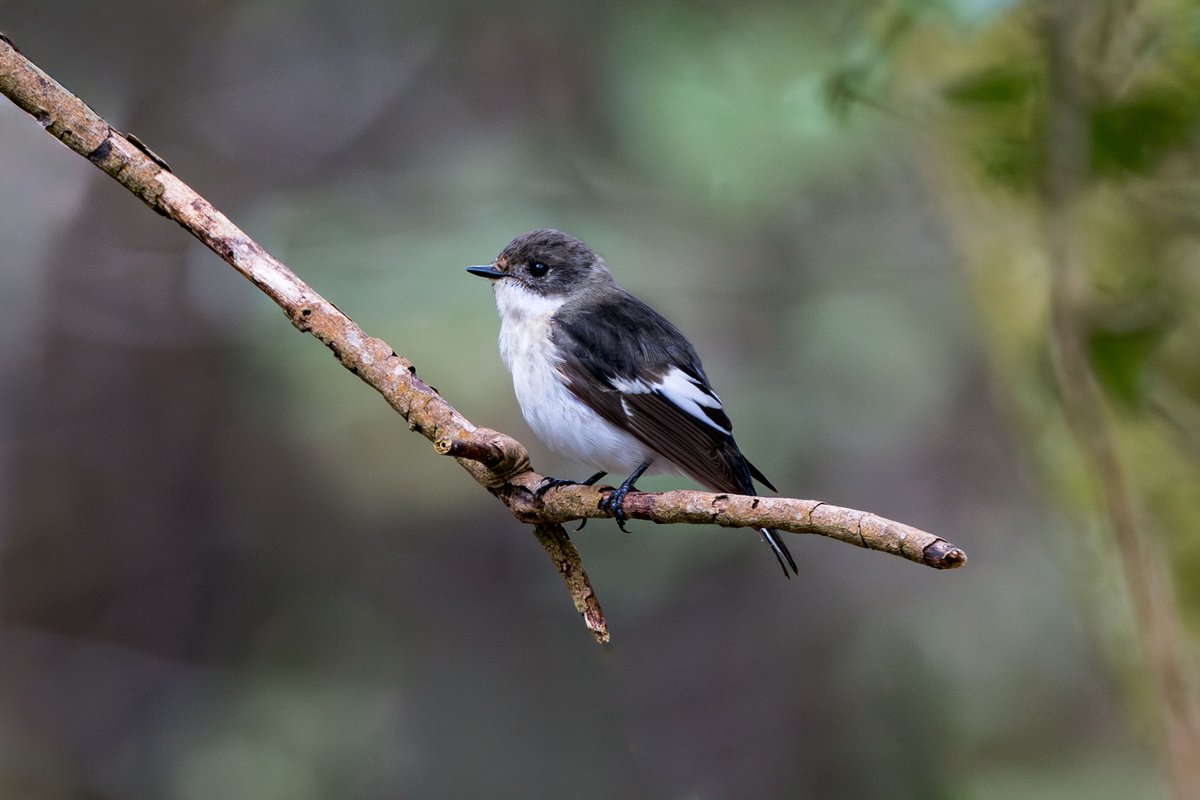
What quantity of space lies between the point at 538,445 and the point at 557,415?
171 centimetres

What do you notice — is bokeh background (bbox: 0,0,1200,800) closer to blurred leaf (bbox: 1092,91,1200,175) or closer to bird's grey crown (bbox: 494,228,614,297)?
blurred leaf (bbox: 1092,91,1200,175)

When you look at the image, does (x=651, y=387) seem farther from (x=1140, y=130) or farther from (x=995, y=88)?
(x=1140, y=130)

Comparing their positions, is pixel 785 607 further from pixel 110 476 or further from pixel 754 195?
pixel 110 476

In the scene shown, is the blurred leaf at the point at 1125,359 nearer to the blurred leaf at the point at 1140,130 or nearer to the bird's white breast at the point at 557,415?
the blurred leaf at the point at 1140,130

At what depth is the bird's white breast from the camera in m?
3.21

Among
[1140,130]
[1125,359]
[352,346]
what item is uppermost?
[1140,130]

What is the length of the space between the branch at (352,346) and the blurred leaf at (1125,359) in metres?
A: 1.15

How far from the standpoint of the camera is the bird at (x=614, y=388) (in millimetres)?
3156

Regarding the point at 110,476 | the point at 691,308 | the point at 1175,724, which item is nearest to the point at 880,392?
the point at 691,308

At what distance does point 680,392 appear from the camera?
10.9 feet

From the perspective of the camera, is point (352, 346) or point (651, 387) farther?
point (651, 387)

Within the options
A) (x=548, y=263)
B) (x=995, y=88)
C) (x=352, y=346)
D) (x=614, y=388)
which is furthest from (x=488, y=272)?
(x=995, y=88)

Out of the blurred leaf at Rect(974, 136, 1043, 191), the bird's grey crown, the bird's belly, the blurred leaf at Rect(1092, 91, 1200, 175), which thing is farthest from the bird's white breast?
the blurred leaf at Rect(1092, 91, 1200, 175)

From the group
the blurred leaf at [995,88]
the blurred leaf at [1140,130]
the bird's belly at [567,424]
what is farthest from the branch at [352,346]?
the blurred leaf at [1140,130]
